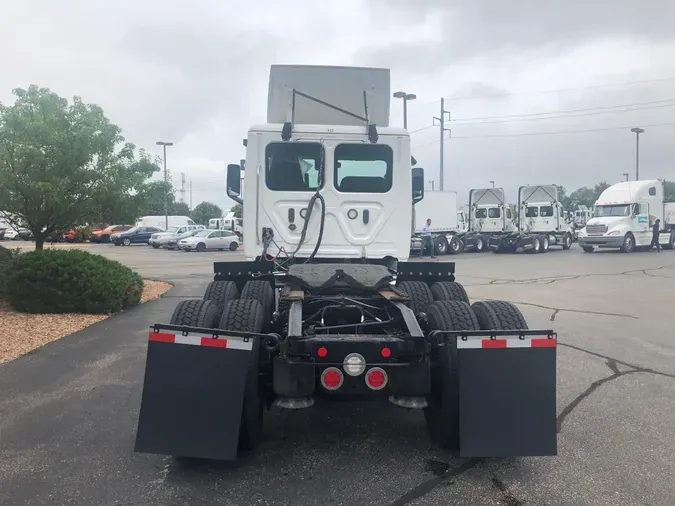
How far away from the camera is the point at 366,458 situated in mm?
4098

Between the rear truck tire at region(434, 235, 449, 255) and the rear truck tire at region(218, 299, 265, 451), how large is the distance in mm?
25980

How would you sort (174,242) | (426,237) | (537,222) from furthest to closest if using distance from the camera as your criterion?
(174,242) < (537,222) < (426,237)

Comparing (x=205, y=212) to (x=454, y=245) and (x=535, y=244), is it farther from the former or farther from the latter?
(x=535, y=244)

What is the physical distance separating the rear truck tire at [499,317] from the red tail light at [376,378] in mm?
1014

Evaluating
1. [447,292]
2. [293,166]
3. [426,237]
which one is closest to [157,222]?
[426,237]

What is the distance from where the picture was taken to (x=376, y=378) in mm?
3662

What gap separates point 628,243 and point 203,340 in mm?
29462

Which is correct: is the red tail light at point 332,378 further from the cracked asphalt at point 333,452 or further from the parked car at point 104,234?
the parked car at point 104,234

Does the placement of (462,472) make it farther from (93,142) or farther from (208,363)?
(93,142)

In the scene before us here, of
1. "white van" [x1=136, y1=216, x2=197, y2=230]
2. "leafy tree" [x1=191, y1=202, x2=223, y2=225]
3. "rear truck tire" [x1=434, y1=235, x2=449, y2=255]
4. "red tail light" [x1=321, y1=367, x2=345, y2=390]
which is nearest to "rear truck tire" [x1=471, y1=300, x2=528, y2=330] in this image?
"red tail light" [x1=321, y1=367, x2=345, y2=390]

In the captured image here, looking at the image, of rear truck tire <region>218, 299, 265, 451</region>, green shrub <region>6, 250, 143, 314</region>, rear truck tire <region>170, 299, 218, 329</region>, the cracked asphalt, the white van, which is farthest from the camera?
the white van

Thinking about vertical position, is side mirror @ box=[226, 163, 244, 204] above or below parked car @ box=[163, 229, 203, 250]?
above

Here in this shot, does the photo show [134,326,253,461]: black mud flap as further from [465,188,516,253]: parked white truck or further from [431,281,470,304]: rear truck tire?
[465,188,516,253]: parked white truck

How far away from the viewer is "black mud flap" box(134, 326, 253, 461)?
3.64 m
